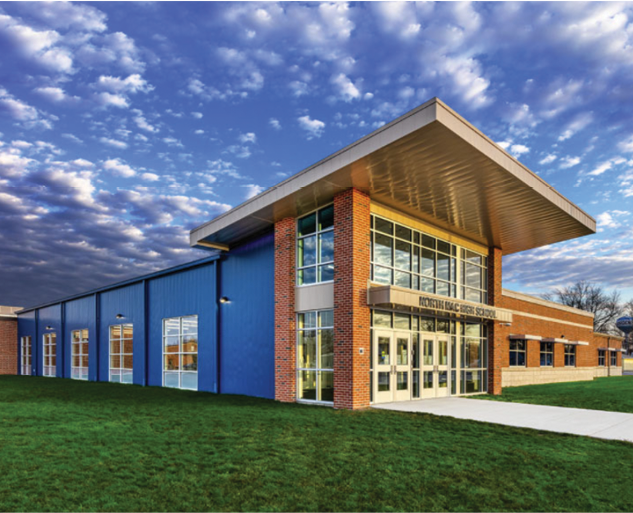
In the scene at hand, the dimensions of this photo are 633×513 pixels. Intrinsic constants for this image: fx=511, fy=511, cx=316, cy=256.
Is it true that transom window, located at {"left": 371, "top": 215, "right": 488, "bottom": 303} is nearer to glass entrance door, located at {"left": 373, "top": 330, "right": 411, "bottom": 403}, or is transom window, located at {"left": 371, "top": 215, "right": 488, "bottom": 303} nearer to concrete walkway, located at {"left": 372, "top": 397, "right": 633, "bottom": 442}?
glass entrance door, located at {"left": 373, "top": 330, "right": 411, "bottom": 403}

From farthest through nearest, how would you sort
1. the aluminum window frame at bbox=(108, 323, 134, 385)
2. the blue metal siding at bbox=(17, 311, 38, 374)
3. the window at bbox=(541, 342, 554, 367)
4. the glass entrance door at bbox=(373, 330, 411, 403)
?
the blue metal siding at bbox=(17, 311, 38, 374)
the window at bbox=(541, 342, 554, 367)
the aluminum window frame at bbox=(108, 323, 134, 385)
the glass entrance door at bbox=(373, 330, 411, 403)

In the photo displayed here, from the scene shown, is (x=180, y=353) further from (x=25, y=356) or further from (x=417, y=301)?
(x=25, y=356)

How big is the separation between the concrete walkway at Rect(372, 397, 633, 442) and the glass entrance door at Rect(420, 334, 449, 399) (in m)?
0.72

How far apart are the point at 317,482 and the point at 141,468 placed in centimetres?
241

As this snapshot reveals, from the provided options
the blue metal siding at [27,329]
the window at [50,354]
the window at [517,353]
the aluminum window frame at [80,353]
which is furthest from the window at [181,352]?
the blue metal siding at [27,329]

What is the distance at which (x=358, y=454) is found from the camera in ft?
25.5

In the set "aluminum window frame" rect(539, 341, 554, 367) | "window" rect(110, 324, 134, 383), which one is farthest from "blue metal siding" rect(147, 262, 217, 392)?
"aluminum window frame" rect(539, 341, 554, 367)

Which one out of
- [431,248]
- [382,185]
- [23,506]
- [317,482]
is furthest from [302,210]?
[23,506]

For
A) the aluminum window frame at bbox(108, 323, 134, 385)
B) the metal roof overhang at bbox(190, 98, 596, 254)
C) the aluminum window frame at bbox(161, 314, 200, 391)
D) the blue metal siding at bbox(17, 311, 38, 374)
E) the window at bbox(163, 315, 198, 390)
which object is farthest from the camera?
the blue metal siding at bbox(17, 311, 38, 374)

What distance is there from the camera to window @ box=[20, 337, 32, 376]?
37188 mm

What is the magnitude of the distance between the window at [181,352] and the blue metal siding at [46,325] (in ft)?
47.0

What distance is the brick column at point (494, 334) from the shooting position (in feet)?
63.5

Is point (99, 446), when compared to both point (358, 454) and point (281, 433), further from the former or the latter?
point (358, 454)

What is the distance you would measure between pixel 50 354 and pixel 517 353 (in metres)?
29.2
